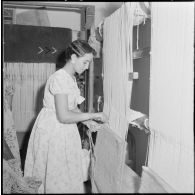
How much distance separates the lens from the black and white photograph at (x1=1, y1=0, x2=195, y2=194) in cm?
103

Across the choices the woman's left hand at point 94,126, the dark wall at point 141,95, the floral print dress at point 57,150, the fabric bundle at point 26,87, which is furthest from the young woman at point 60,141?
the fabric bundle at point 26,87

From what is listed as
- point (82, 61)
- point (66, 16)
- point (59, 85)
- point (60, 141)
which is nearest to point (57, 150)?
point (60, 141)

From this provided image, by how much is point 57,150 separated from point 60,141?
6 cm

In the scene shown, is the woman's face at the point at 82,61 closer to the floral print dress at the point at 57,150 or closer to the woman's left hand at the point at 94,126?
the floral print dress at the point at 57,150

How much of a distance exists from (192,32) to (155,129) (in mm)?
453

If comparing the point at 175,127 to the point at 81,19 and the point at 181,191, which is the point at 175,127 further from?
the point at 81,19

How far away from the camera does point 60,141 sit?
5.73 ft

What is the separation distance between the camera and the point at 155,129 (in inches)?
46.9

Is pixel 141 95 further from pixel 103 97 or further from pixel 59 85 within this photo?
pixel 59 85

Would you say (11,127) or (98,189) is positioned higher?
(11,127)

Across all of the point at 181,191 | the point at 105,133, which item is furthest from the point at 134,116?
the point at 181,191

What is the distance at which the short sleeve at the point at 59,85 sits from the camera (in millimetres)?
1605

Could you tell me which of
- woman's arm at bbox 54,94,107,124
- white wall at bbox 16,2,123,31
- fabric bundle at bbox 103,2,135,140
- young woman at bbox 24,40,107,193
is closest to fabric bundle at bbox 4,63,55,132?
white wall at bbox 16,2,123,31

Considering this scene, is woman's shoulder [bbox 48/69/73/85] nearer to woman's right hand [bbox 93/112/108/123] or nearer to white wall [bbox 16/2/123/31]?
woman's right hand [bbox 93/112/108/123]
